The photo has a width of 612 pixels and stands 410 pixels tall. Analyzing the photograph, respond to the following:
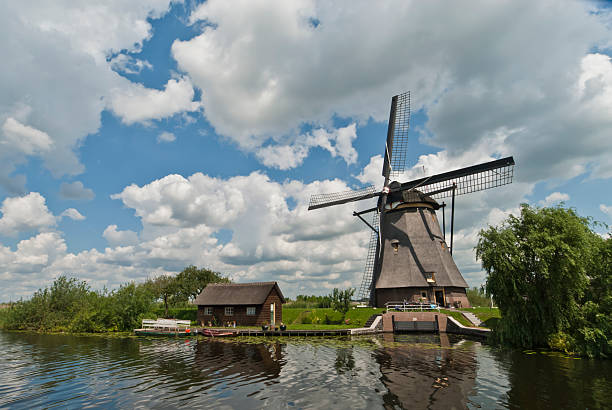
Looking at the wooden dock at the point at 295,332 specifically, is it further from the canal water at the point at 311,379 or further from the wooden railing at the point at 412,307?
the canal water at the point at 311,379

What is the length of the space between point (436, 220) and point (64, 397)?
127ft

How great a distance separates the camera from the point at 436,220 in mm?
41000

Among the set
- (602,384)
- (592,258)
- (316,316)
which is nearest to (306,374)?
(602,384)

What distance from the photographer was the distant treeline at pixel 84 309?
36625 mm

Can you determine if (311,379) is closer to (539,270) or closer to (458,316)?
(539,270)

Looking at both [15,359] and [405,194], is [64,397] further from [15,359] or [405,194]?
[405,194]

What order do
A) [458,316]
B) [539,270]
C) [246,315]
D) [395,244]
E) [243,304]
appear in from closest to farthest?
1. [539,270]
2. [458,316]
3. [243,304]
4. [246,315]
5. [395,244]

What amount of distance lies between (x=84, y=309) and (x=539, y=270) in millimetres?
44592

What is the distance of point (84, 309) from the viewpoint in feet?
127

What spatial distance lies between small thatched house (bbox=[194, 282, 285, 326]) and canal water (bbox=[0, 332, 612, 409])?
16.6m

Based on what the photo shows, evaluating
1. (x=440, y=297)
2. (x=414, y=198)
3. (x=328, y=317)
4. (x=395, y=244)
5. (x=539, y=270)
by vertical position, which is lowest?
(x=328, y=317)

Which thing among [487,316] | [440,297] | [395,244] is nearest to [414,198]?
[395,244]

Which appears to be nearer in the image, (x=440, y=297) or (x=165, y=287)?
(x=440, y=297)

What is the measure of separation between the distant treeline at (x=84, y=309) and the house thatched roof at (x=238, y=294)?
6355mm
